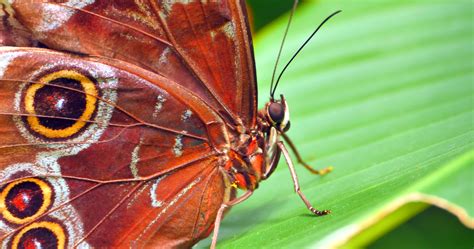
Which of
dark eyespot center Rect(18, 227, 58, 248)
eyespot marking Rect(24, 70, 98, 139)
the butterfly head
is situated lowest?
dark eyespot center Rect(18, 227, 58, 248)

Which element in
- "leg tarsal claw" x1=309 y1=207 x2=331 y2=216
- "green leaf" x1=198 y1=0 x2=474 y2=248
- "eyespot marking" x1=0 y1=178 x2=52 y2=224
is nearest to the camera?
"green leaf" x1=198 y1=0 x2=474 y2=248

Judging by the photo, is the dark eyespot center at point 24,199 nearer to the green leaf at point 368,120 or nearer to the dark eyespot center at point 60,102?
the dark eyespot center at point 60,102

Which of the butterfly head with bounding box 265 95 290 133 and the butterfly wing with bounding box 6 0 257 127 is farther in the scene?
the butterfly head with bounding box 265 95 290 133

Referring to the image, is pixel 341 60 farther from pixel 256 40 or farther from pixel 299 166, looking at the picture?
pixel 299 166

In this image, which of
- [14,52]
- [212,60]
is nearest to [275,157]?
[212,60]

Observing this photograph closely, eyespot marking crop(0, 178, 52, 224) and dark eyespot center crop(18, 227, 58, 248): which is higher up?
eyespot marking crop(0, 178, 52, 224)

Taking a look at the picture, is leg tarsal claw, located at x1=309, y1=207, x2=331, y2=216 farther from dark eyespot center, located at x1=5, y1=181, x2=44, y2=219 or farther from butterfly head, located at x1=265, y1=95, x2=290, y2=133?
dark eyespot center, located at x1=5, y1=181, x2=44, y2=219

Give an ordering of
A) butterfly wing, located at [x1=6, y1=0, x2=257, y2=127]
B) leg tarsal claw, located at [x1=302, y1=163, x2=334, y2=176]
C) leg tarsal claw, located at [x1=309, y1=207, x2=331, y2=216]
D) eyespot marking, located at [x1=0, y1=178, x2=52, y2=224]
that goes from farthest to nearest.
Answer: leg tarsal claw, located at [x1=302, y1=163, x2=334, y2=176] < eyespot marking, located at [x1=0, y1=178, x2=52, y2=224] < butterfly wing, located at [x1=6, y1=0, x2=257, y2=127] < leg tarsal claw, located at [x1=309, y1=207, x2=331, y2=216]

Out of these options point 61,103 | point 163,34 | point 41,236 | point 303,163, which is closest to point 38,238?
point 41,236

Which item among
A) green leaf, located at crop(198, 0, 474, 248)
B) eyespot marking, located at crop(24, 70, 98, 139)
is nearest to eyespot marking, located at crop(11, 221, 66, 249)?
eyespot marking, located at crop(24, 70, 98, 139)
